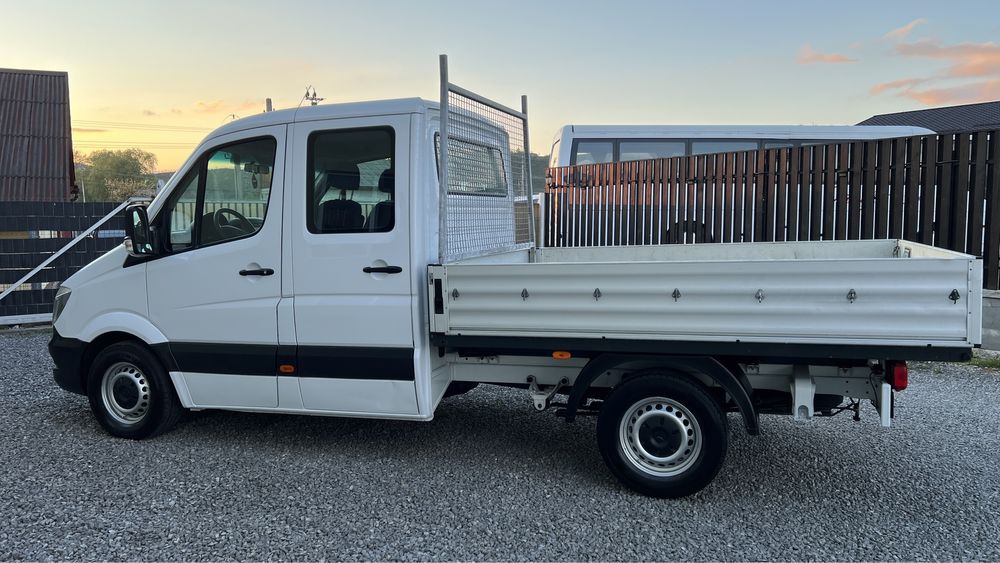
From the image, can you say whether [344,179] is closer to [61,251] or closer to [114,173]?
[61,251]

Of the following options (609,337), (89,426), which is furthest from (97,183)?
(609,337)

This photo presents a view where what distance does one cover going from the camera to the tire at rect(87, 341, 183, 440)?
17.7ft

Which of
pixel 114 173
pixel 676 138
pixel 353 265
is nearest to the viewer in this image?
pixel 353 265

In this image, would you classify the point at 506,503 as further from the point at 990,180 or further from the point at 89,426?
the point at 990,180

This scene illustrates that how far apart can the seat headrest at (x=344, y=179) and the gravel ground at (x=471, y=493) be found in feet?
6.16

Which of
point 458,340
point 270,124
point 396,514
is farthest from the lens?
point 270,124

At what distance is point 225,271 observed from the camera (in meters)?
5.06

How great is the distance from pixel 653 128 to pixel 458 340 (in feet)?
40.5

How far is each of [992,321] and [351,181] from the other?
7139 mm

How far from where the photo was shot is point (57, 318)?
5738mm

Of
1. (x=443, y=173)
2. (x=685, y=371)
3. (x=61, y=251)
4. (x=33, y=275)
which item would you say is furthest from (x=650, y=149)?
(x=685, y=371)

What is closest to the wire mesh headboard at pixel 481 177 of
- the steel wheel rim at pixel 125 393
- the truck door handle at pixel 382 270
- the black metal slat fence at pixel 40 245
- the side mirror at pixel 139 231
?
the truck door handle at pixel 382 270

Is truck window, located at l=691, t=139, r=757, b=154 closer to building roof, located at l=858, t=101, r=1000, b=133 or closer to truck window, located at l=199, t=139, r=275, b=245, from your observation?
building roof, located at l=858, t=101, r=1000, b=133

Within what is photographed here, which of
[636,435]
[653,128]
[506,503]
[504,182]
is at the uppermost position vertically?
[653,128]
